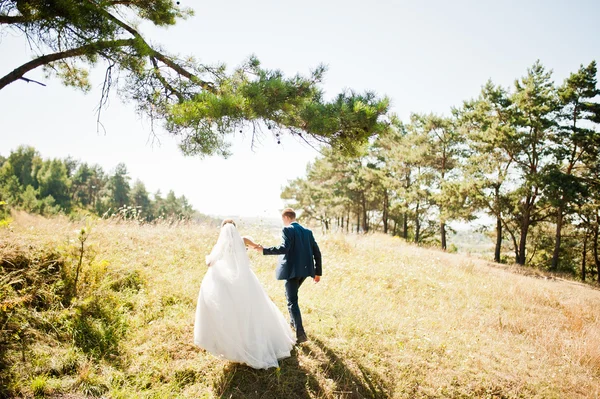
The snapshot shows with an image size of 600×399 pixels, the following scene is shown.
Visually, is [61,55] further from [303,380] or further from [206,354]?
[303,380]

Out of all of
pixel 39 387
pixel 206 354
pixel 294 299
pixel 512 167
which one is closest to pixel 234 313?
pixel 206 354

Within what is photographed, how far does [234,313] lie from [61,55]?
17.1 ft

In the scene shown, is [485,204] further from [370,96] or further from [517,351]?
[370,96]

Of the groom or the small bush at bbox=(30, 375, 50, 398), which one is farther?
the groom

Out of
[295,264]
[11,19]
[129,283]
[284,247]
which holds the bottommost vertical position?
[129,283]

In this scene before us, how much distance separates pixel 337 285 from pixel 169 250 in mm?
4956

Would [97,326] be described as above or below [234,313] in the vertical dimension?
below

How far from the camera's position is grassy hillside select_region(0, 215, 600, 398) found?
3.99m

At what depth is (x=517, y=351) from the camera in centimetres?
611

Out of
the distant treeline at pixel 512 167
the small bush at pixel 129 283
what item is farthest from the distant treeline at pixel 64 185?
the small bush at pixel 129 283

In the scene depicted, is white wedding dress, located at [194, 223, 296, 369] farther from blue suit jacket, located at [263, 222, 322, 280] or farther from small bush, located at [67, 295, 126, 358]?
small bush, located at [67, 295, 126, 358]

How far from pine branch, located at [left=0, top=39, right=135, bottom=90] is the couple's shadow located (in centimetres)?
542

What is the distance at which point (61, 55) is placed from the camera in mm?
4949

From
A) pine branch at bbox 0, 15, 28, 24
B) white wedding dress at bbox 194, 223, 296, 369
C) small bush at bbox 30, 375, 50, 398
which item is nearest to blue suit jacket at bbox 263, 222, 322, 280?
white wedding dress at bbox 194, 223, 296, 369
